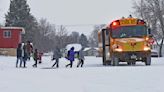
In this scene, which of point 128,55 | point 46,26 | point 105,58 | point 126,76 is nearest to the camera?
point 126,76

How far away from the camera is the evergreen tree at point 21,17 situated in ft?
317

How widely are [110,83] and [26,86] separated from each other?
2576 millimetres

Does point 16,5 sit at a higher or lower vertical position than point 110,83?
higher

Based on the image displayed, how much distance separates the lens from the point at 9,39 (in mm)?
74875

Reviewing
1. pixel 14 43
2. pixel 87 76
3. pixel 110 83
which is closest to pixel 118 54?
pixel 87 76

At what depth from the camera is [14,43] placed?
74562 mm

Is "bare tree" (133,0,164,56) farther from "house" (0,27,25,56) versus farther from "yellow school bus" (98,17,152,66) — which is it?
"yellow school bus" (98,17,152,66)

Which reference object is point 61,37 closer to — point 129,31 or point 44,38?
point 44,38

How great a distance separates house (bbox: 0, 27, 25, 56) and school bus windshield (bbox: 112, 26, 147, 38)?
A: 1758 inches

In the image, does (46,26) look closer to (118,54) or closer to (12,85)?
(118,54)

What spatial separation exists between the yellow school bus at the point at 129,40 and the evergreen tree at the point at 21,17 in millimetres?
65673

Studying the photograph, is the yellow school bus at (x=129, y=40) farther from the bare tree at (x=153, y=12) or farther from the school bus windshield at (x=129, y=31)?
the bare tree at (x=153, y=12)

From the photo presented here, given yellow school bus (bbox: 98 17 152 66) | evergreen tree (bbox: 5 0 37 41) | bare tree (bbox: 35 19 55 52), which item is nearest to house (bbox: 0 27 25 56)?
evergreen tree (bbox: 5 0 37 41)

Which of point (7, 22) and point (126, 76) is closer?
point (126, 76)
